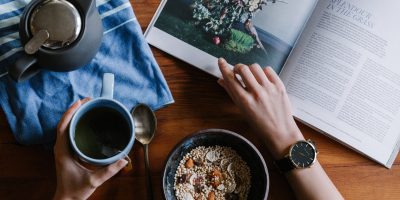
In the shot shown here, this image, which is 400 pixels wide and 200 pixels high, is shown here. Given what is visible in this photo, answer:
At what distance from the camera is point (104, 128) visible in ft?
2.24

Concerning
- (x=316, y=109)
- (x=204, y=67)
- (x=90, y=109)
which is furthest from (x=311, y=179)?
(x=90, y=109)

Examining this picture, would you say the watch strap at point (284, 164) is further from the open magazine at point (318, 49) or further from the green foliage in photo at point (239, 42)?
the green foliage in photo at point (239, 42)

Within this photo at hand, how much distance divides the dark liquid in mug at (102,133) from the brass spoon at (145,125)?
49mm

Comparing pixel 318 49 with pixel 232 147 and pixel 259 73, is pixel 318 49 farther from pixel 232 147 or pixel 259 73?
pixel 232 147

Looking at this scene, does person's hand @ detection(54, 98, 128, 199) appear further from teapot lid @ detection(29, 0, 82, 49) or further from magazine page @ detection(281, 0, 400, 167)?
magazine page @ detection(281, 0, 400, 167)

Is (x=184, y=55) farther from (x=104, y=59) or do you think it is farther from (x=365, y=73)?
(x=365, y=73)

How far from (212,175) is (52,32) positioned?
317mm

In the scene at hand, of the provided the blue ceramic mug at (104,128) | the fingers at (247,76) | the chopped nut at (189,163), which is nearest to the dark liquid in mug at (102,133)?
the blue ceramic mug at (104,128)

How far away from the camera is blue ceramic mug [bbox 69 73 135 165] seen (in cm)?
64

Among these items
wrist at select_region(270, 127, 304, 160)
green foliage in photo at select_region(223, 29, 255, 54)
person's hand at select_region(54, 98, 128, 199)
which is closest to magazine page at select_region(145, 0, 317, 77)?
green foliage in photo at select_region(223, 29, 255, 54)

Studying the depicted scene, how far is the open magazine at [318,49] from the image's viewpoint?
764mm

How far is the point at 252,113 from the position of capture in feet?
2.43

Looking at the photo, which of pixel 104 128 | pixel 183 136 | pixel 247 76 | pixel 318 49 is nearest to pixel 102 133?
pixel 104 128

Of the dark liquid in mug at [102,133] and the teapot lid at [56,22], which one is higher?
the teapot lid at [56,22]
